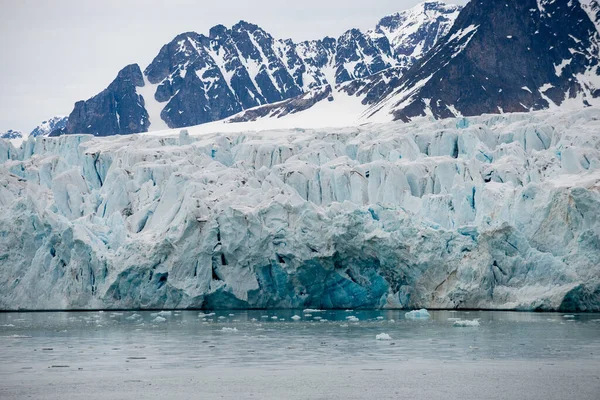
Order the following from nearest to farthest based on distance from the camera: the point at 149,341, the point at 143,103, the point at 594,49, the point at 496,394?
1. the point at 496,394
2. the point at 149,341
3. the point at 594,49
4. the point at 143,103

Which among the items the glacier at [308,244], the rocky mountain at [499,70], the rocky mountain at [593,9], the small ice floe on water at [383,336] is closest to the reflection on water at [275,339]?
the small ice floe on water at [383,336]

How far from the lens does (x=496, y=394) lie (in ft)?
43.1

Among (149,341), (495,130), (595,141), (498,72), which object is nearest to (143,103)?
(498,72)

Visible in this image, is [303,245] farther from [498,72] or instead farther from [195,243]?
[498,72]

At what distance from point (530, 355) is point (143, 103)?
389 ft

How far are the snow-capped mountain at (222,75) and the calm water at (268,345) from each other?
300ft

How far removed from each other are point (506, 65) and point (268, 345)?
91075 mm

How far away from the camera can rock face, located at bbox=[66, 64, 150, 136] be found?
122438mm

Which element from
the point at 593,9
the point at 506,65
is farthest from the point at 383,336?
the point at 593,9

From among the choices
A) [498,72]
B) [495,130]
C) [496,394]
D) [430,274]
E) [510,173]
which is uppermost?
[498,72]

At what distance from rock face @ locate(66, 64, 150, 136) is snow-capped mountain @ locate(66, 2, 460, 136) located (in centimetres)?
12

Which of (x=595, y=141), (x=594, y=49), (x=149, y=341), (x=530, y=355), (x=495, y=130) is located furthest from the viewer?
(x=594, y=49)

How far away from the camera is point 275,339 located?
795 inches

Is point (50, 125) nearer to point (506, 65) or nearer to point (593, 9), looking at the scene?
point (506, 65)
